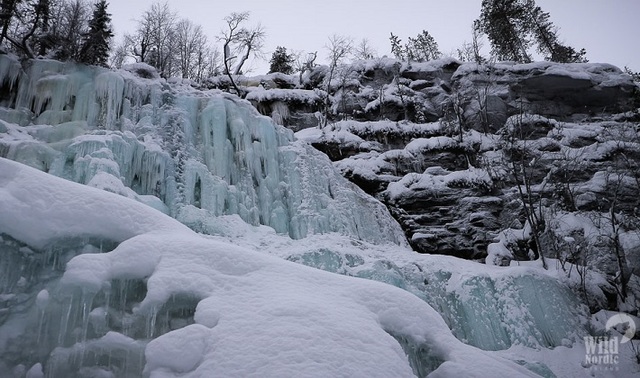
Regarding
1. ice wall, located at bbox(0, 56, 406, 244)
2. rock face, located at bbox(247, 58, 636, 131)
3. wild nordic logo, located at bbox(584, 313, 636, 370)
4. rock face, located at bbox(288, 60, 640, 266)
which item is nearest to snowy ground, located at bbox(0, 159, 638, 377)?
ice wall, located at bbox(0, 56, 406, 244)

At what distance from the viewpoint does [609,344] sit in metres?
9.91

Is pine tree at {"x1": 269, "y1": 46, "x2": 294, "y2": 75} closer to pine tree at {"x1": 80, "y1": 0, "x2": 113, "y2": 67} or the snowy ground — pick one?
pine tree at {"x1": 80, "y1": 0, "x2": 113, "y2": 67}

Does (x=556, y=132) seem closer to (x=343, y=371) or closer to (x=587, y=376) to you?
(x=587, y=376)

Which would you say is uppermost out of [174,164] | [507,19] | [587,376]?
[507,19]

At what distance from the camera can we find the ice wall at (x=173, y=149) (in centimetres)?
880

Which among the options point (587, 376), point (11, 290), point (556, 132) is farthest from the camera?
point (556, 132)

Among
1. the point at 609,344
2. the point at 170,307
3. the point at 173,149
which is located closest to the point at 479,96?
the point at 609,344

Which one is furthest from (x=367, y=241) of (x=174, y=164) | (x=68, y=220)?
(x=68, y=220)

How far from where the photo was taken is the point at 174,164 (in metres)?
10.1

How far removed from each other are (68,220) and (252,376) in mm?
2286

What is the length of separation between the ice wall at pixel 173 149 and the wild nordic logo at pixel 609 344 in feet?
21.0

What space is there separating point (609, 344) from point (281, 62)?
1014 inches

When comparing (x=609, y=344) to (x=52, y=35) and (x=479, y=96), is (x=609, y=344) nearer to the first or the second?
(x=479, y=96)

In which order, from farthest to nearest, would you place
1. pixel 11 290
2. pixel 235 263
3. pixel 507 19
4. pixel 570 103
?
pixel 507 19 → pixel 570 103 → pixel 235 263 → pixel 11 290
